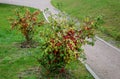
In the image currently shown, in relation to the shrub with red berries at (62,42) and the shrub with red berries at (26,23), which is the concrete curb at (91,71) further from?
the shrub with red berries at (26,23)

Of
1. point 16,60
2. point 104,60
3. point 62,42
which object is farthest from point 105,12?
point 62,42

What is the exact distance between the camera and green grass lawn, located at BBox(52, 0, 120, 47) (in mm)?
18194

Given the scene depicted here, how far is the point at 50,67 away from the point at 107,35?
8.63m

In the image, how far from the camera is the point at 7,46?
47.3ft

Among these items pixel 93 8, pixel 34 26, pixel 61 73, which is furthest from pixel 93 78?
pixel 93 8

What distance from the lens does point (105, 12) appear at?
76.9 feet

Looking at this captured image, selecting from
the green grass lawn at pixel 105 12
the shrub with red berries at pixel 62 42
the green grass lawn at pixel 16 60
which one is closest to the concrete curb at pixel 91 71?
the green grass lawn at pixel 16 60

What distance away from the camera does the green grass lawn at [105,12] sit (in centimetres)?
1819

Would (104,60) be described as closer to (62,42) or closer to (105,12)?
(62,42)

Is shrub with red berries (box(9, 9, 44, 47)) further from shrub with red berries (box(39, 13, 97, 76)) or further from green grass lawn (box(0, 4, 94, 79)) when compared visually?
shrub with red berries (box(39, 13, 97, 76))

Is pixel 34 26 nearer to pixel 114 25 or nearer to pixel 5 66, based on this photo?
pixel 5 66

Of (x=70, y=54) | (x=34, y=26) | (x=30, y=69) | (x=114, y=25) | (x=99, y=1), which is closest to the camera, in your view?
(x=70, y=54)

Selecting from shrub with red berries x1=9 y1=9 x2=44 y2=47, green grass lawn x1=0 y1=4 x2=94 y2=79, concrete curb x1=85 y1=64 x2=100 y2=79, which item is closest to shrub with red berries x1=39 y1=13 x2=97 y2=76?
green grass lawn x1=0 y1=4 x2=94 y2=79

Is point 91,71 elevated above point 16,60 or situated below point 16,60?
below
